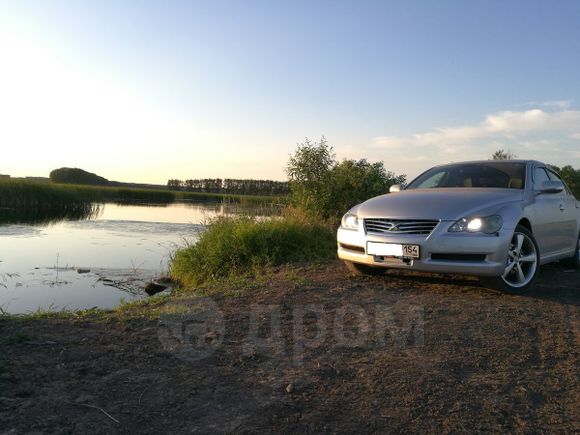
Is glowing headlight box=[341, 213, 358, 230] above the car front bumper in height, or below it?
above

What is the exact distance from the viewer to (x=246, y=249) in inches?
308

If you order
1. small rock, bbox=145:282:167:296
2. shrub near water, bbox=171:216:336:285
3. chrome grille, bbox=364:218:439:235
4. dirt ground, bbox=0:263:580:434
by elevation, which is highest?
chrome grille, bbox=364:218:439:235

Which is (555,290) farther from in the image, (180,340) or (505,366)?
(180,340)

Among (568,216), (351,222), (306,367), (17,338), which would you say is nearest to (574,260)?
(568,216)

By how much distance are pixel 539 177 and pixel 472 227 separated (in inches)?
84.9

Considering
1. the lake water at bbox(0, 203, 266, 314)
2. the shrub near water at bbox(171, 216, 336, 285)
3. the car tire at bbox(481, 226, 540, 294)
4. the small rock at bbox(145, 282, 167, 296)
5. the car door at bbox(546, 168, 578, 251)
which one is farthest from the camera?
the small rock at bbox(145, 282, 167, 296)

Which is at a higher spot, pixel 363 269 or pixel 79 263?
pixel 363 269

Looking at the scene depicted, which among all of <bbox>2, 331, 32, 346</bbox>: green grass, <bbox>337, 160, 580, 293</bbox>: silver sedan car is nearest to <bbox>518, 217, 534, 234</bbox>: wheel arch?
<bbox>337, 160, 580, 293</bbox>: silver sedan car

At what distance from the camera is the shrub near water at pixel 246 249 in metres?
7.56

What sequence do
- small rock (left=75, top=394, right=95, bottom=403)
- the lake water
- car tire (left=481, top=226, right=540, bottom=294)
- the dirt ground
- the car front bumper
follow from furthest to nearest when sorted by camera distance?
the lake water, car tire (left=481, top=226, right=540, bottom=294), the car front bumper, small rock (left=75, top=394, right=95, bottom=403), the dirt ground

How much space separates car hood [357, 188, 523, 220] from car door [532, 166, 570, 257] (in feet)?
1.33

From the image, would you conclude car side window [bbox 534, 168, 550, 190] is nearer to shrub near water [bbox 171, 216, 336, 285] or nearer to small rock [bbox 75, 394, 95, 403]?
shrub near water [bbox 171, 216, 336, 285]

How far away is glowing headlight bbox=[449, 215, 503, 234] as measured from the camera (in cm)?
463

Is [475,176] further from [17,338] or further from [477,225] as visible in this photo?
[17,338]
